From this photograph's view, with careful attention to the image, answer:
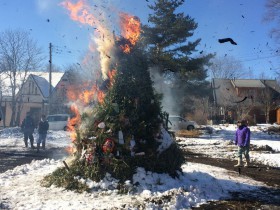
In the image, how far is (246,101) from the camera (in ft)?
177

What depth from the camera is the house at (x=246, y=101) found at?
4984 centimetres

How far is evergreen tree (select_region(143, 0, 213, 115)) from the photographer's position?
3045 cm

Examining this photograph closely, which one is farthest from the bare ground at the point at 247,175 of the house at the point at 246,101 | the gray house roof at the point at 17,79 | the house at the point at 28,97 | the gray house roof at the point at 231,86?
the gray house roof at the point at 231,86

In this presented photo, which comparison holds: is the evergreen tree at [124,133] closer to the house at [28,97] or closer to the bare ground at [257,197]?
the bare ground at [257,197]

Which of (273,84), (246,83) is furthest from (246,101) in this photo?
(273,84)

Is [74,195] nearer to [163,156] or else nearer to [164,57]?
[163,156]

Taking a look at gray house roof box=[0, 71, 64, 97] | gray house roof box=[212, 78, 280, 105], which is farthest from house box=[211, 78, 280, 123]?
gray house roof box=[0, 71, 64, 97]

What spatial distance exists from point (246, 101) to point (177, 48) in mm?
26345

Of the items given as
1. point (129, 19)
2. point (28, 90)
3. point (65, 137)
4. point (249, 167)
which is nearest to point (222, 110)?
point (28, 90)

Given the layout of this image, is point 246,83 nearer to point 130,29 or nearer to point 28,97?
point 28,97

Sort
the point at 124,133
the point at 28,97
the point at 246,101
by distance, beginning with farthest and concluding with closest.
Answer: the point at 246,101 < the point at 28,97 < the point at 124,133

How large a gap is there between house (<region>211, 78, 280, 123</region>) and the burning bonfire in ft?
121

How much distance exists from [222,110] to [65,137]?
37235 mm

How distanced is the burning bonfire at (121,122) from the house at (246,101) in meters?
36.9
